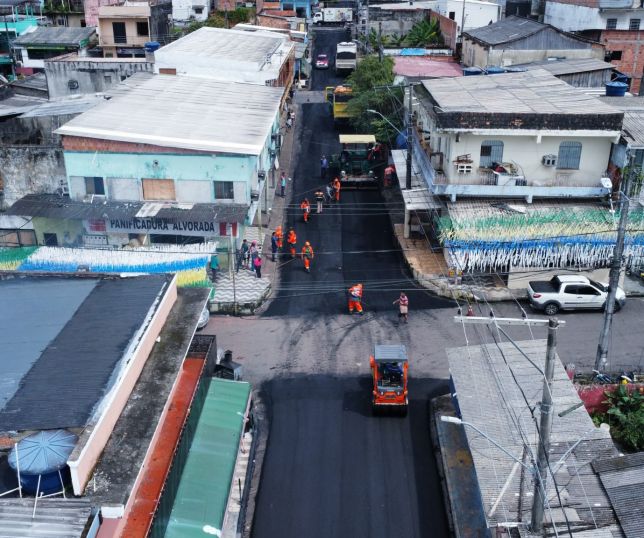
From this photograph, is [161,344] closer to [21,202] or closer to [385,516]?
[385,516]

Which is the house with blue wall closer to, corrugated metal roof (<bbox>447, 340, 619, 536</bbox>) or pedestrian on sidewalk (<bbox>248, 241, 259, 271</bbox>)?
pedestrian on sidewalk (<bbox>248, 241, 259, 271</bbox>)

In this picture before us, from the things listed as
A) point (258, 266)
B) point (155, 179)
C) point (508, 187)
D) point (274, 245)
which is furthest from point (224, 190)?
point (508, 187)

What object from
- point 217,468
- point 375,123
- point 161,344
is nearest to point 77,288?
point 161,344

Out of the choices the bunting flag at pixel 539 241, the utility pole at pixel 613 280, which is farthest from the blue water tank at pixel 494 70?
the utility pole at pixel 613 280

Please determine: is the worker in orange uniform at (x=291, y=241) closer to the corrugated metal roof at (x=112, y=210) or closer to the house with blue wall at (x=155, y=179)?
the house with blue wall at (x=155, y=179)

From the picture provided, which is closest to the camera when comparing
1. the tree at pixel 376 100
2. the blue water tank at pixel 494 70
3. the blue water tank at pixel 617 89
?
the blue water tank at pixel 617 89

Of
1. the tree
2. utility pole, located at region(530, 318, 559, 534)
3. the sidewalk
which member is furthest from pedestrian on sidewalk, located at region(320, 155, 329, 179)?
utility pole, located at region(530, 318, 559, 534)
